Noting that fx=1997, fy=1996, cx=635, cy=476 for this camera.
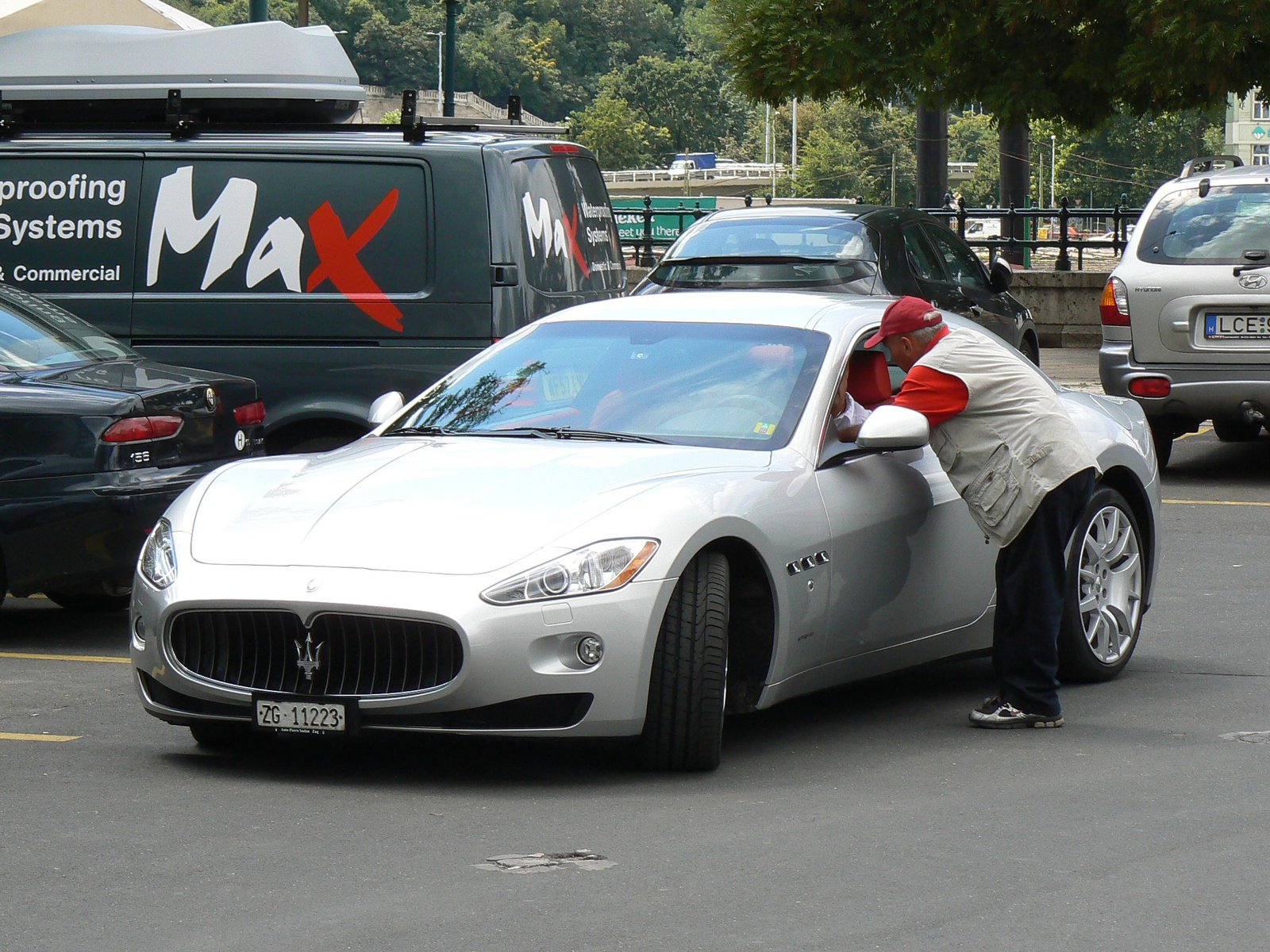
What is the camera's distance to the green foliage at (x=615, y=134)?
6614 inches

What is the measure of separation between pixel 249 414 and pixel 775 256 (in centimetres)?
552

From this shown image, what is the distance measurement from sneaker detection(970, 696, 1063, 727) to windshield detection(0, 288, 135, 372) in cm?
416

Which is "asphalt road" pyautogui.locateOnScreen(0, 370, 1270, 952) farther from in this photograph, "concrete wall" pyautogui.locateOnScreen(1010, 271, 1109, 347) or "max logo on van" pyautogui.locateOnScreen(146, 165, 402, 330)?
"concrete wall" pyautogui.locateOnScreen(1010, 271, 1109, 347)

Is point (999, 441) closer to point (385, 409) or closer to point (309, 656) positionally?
point (385, 409)

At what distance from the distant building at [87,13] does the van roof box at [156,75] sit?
7720 mm

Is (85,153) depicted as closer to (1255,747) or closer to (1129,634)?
(1129,634)

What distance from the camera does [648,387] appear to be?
651 centimetres

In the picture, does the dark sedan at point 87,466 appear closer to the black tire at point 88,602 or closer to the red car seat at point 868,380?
the black tire at point 88,602

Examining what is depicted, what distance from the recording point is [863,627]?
6.25m

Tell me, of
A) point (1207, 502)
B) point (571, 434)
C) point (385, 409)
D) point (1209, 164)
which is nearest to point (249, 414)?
point (385, 409)

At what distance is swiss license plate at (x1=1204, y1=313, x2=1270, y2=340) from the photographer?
1188 centimetres

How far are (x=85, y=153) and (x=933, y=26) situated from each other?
13.2 metres

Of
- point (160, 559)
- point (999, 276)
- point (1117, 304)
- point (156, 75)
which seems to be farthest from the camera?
point (999, 276)

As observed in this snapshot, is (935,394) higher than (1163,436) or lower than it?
higher
